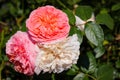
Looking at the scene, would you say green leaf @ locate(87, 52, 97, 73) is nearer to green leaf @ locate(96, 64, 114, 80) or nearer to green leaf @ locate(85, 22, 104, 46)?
green leaf @ locate(96, 64, 114, 80)

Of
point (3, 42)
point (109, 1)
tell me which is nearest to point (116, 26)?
point (109, 1)

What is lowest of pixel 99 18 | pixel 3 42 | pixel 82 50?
pixel 82 50

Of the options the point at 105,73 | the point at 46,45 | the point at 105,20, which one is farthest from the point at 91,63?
the point at 46,45

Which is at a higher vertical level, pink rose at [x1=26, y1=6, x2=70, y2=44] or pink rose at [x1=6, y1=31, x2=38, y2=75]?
pink rose at [x1=26, y1=6, x2=70, y2=44]

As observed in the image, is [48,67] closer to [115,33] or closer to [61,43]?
[61,43]

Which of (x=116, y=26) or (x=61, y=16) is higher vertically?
(x=61, y=16)

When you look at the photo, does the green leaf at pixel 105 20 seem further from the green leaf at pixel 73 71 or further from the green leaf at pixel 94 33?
the green leaf at pixel 73 71

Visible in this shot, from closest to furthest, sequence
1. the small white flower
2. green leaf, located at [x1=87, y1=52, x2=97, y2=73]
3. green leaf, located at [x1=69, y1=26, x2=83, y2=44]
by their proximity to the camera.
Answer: the small white flower
green leaf, located at [x1=69, y1=26, x2=83, y2=44]
green leaf, located at [x1=87, y1=52, x2=97, y2=73]

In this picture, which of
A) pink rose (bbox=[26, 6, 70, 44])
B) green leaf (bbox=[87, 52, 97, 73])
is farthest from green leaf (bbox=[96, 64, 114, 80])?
pink rose (bbox=[26, 6, 70, 44])
